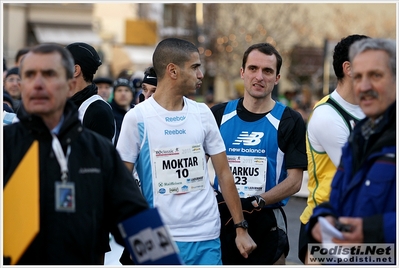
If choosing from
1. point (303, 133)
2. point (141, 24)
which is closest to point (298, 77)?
point (141, 24)

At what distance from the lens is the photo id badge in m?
3.87

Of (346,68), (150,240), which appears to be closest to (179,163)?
(346,68)

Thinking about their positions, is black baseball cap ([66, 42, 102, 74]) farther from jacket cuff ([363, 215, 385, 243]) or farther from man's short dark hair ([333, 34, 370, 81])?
jacket cuff ([363, 215, 385, 243])

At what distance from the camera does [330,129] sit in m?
4.90

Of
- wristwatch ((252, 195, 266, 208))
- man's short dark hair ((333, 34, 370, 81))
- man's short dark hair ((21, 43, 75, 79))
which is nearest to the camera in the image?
man's short dark hair ((21, 43, 75, 79))

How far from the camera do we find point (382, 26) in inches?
1932

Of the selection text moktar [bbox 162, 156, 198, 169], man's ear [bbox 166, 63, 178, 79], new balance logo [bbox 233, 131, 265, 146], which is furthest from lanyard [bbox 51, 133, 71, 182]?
new balance logo [bbox 233, 131, 265, 146]

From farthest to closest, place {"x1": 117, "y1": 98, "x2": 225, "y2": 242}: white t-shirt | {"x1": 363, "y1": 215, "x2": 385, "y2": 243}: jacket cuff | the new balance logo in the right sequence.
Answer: the new balance logo
{"x1": 117, "y1": 98, "x2": 225, "y2": 242}: white t-shirt
{"x1": 363, "y1": 215, "x2": 385, "y2": 243}: jacket cuff

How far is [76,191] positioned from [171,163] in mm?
1475

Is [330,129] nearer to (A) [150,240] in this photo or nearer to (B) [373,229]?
(B) [373,229]

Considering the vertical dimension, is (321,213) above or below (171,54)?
below

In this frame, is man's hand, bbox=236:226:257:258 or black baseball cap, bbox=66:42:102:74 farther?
black baseball cap, bbox=66:42:102:74

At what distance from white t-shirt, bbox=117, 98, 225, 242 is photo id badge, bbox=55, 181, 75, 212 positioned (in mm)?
1424

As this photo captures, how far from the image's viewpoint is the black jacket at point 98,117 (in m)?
5.82
